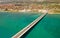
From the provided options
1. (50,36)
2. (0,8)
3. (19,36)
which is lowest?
(0,8)

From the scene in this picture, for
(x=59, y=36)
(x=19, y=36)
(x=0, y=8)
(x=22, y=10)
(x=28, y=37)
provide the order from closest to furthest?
(x=19, y=36), (x=28, y=37), (x=59, y=36), (x=22, y=10), (x=0, y=8)

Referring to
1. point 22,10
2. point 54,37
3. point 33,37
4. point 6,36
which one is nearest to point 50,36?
point 54,37

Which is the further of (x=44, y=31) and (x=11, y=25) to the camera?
(x=11, y=25)

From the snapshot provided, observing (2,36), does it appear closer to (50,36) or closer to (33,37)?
(33,37)

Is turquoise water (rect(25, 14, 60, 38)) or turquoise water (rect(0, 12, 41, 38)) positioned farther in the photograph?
turquoise water (rect(0, 12, 41, 38))

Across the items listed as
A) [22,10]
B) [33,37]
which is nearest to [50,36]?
[33,37]

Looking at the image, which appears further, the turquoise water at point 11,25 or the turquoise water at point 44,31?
the turquoise water at point 11,25

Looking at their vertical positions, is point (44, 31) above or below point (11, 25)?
above

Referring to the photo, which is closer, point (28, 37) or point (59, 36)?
point (28, 37)

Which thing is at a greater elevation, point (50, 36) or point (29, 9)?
point (50, 36)

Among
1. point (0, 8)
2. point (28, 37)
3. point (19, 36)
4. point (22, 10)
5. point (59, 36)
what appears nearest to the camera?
point (19, 36)
